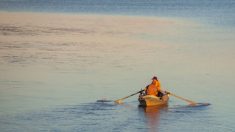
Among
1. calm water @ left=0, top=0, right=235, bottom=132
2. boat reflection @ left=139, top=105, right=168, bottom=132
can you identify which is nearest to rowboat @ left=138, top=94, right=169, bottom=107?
boat reflection @ left=139, top=105, right=168, bottom=132

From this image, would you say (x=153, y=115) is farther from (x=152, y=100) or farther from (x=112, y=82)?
(x=112, y=82)

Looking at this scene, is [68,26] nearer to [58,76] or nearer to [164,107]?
[58,76]

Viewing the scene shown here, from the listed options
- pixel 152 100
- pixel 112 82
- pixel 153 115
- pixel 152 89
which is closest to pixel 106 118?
pixel 153 115

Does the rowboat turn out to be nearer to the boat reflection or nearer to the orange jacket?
the boat reflection

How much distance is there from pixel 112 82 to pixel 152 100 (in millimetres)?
4817

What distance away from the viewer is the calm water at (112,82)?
2580cm

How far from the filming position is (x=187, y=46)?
47219 millimetres

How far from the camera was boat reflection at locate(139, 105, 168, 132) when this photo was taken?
25.3 m

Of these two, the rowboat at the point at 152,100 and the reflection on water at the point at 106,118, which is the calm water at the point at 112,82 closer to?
the reflection on water at the point at 106,118

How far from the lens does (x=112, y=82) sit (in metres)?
33.0

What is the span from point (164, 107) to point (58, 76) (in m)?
7.40

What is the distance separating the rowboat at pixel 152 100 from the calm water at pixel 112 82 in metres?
0.33

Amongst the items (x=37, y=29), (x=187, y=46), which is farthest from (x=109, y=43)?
(x=37, y=29)

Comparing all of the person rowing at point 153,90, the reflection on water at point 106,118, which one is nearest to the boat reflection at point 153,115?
the reflection on water at point 106,118
